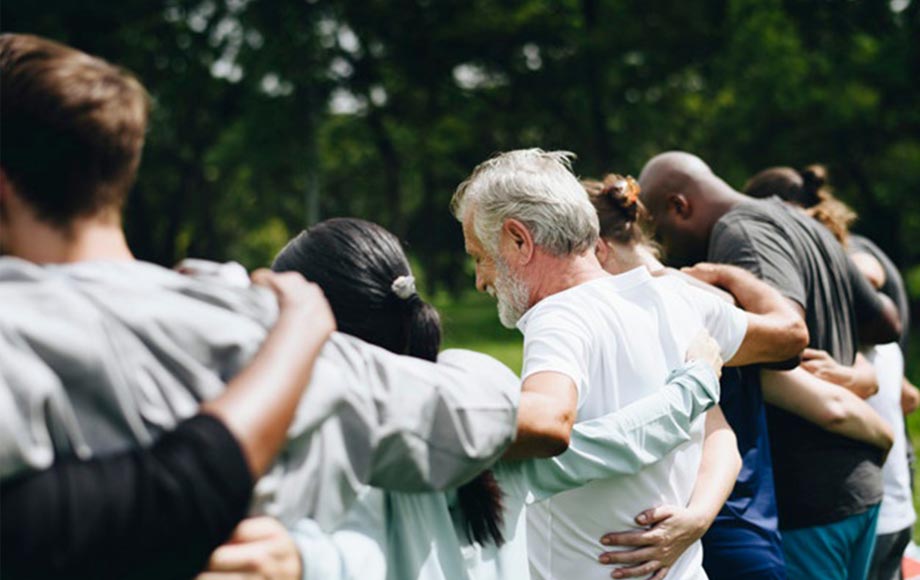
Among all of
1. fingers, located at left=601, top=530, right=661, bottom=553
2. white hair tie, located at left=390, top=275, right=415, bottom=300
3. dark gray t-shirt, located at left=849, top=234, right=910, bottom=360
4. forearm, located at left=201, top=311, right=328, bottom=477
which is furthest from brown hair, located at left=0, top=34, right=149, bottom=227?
dark gray t-shirt, located at left=849, top=234, right=910, bottom=360

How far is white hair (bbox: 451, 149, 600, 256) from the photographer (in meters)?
2.67

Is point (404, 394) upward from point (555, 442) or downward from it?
upward

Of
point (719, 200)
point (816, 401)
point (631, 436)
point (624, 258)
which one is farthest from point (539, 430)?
point (719, 200)

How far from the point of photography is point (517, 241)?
8.99ft

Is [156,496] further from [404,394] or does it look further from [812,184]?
[812,184]

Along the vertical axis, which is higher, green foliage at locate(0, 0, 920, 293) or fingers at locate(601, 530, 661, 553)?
fingers at locate(601, 530, 661, 553)

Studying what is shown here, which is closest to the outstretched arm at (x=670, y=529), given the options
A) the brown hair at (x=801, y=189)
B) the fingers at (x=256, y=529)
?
the fingers at (x=256, y=529)

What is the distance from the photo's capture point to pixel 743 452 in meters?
3.19

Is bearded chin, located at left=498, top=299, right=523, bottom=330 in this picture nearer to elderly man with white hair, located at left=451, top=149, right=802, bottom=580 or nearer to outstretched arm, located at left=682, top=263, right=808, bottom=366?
elderly man with white hair, located at left=451, top=149, right=802, bottom=580

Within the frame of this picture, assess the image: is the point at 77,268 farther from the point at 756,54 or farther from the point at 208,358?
the point at 756,54

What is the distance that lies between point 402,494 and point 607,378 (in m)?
0.84

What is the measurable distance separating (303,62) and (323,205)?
17.7m

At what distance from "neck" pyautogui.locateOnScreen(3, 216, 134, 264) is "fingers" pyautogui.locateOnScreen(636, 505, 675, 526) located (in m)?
1.64

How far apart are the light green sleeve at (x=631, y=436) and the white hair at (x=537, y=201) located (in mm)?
481
